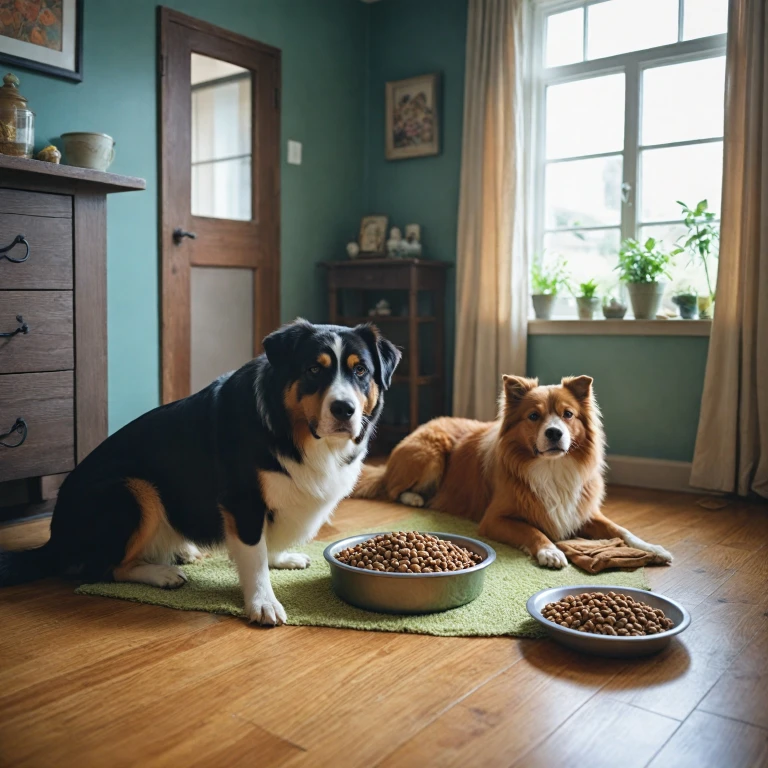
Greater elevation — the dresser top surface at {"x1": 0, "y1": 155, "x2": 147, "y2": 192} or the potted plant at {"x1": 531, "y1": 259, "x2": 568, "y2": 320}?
the dresser top surface at {"x1": 0, "y1": 155, "x2": 147, "y2": 192}

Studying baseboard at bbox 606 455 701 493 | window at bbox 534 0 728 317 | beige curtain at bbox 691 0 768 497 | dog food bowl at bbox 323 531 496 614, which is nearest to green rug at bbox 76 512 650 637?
dog food bowl at bbox 323 531 496 614

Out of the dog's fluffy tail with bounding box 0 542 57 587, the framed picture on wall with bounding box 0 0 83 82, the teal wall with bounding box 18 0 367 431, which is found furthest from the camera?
the teal wall with bounding box 18 0 367 431

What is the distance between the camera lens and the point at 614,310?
3.97 metres

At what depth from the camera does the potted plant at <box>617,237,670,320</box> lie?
3.82m

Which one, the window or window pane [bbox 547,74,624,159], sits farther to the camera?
window pane [bbox 547,74,624,159]

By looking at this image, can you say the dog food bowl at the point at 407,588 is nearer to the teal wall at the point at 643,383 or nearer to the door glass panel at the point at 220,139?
the teal wall at the point at 643,383

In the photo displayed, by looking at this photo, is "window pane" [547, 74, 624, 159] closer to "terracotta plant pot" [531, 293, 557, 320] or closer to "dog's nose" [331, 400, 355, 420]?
"terracotta plant pot" [531, 293, 557, 320]

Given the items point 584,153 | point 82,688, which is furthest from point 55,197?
point 584,153

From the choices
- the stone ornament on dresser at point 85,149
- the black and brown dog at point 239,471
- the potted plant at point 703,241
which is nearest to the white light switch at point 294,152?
the stone ornament on dresser at point 85,149

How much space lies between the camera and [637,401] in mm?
3947

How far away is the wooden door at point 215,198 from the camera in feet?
12.5

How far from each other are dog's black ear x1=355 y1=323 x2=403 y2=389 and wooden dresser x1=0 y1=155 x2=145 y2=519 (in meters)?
1.23

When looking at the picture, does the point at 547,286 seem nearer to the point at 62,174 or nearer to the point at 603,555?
the point at 603,555

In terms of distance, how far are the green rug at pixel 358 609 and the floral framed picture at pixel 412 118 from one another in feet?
9.42
